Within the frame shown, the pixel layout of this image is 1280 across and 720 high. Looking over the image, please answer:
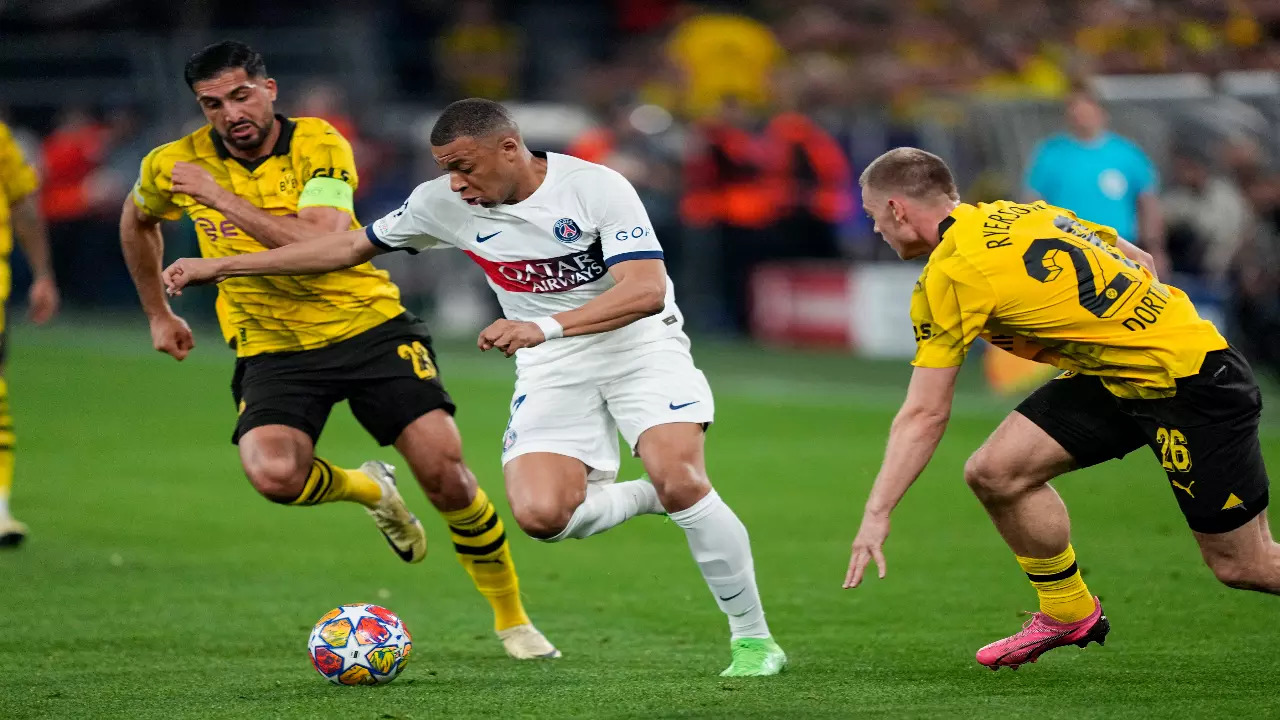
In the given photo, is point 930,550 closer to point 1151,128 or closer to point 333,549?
point 333,549

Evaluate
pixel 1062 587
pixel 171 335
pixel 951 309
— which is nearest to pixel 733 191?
pixel 171 335

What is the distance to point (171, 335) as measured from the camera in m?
7.29

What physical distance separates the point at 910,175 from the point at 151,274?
347 cm

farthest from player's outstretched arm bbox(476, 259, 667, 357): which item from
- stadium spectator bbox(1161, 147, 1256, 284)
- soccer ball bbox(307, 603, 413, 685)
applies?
stadium spectator bbox(1161, 147, 1256, 284)

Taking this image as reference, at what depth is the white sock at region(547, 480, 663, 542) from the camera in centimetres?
630

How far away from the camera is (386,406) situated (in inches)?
279

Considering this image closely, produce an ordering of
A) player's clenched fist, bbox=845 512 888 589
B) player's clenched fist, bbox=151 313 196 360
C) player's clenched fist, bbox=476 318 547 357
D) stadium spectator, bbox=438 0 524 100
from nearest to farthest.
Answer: player's clenched fist, bbox=845 512 888 589
player's clenched fist, bbox=476 318 547 357
player's clenched fist, bbox=151 313 196 360
stadium spectator, bbox=438 0 524 100

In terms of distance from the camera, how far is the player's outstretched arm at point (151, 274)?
730cm

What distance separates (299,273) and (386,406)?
78 centimetres

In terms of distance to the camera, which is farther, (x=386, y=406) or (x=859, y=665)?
(x=386, y=406)

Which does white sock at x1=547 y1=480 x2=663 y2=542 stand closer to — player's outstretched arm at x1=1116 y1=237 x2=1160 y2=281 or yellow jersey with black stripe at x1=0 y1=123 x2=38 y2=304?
player's outstretched arm at x1=1116 y1=237 x2=1160 y2=281

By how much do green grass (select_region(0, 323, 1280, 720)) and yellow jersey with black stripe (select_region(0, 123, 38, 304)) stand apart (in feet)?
4.98

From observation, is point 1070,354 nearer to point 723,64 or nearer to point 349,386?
point 349,386

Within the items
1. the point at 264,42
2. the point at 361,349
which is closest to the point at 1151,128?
the point at 361,349
